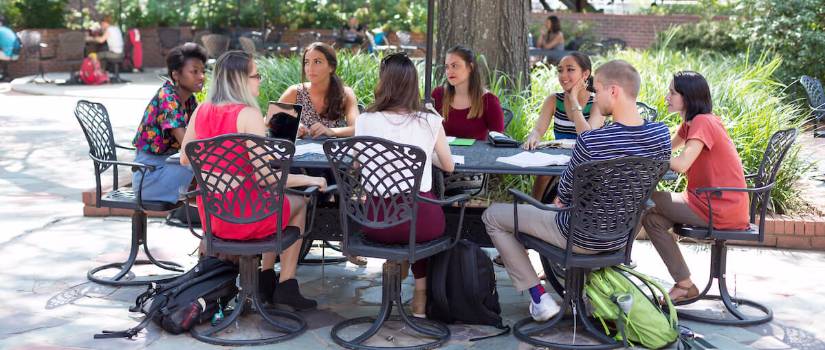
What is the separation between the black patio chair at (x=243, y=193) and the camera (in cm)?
440

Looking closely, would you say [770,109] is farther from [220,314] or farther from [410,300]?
[220,314]

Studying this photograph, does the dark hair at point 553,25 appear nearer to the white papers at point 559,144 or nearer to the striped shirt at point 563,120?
the striped shirt at point 563,120

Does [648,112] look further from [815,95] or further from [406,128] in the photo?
[815,95]

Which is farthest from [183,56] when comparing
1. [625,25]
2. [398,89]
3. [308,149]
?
[625,25]

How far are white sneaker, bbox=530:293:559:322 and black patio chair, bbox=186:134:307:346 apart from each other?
111cm

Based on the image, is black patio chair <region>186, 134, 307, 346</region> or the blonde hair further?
the blonde hair

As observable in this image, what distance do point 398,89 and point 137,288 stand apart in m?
1.90

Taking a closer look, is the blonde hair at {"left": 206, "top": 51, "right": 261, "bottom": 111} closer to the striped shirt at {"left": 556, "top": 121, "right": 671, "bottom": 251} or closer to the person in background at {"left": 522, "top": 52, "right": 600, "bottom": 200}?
the striped shirt at {"left": 556, "top": 121, "right": 671, "bottom": 251}

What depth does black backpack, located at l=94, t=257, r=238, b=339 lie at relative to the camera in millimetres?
4621

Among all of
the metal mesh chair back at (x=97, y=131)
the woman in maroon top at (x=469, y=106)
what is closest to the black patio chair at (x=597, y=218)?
the woman in maroon top at (x=469, y=106)

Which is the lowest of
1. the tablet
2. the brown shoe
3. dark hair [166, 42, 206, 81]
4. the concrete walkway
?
the concrete walkway

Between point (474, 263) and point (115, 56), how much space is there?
49.4 ft

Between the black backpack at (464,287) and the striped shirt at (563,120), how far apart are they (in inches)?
64.7

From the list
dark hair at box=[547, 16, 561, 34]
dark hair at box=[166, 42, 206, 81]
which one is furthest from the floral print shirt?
dark hair at box=[547, 16, 561, 34]
